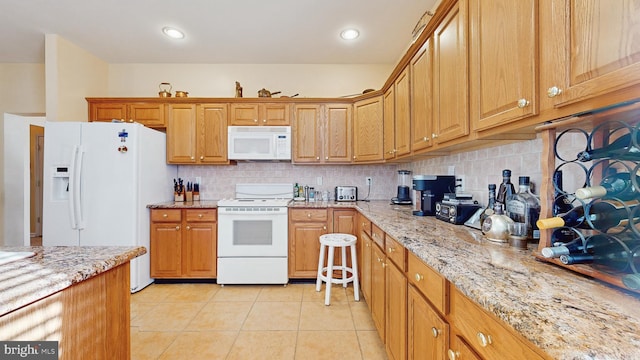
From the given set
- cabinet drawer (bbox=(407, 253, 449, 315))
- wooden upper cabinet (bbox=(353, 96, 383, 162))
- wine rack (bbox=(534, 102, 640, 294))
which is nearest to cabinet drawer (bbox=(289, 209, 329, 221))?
wooden upper cabinet (bbox=(353, 96, 383, 162))

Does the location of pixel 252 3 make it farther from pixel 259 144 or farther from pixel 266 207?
pixel 266 207

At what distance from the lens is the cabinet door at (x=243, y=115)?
3.16m

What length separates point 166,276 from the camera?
112 inches

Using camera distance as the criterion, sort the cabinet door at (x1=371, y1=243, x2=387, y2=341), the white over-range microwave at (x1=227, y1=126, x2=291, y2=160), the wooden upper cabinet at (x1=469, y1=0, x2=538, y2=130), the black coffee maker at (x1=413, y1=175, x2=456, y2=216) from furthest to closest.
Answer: the white over-range microwave at (x1=227, y1=126, x2=291, y2=160)
the black coffee maker at (x1=413, y1=175, x2=456, y2=216)
the cabinet door at (x1=371, y1=243, x2=387, y2=341)
the wooden upper cabinet at (x1=469, y1=0, x2=538, y2=130)

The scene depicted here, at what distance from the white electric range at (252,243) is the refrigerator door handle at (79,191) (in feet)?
4.34

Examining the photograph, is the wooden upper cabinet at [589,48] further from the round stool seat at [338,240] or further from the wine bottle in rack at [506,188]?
the round stool seat at [338,240]

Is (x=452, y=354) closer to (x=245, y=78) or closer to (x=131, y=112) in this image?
(x=245, y=78)

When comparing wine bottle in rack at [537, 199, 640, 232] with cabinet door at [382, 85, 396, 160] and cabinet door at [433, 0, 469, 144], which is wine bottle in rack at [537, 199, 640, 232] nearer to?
cabinet door at [433, 0, 469, 144]

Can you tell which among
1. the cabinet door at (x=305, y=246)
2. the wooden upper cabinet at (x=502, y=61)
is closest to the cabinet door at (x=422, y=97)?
the wooden upper cabinet at (x=502, y=61)

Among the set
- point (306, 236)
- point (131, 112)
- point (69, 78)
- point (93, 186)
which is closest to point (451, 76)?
point (306, 236)

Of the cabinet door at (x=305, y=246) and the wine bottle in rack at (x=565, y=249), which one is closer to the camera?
the wine bottle in rack at (x=565, y=249)

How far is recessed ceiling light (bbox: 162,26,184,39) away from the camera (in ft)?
8.80

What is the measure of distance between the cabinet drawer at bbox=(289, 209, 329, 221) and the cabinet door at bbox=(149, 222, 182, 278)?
130 cm

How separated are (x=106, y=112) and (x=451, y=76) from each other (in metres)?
3.81
